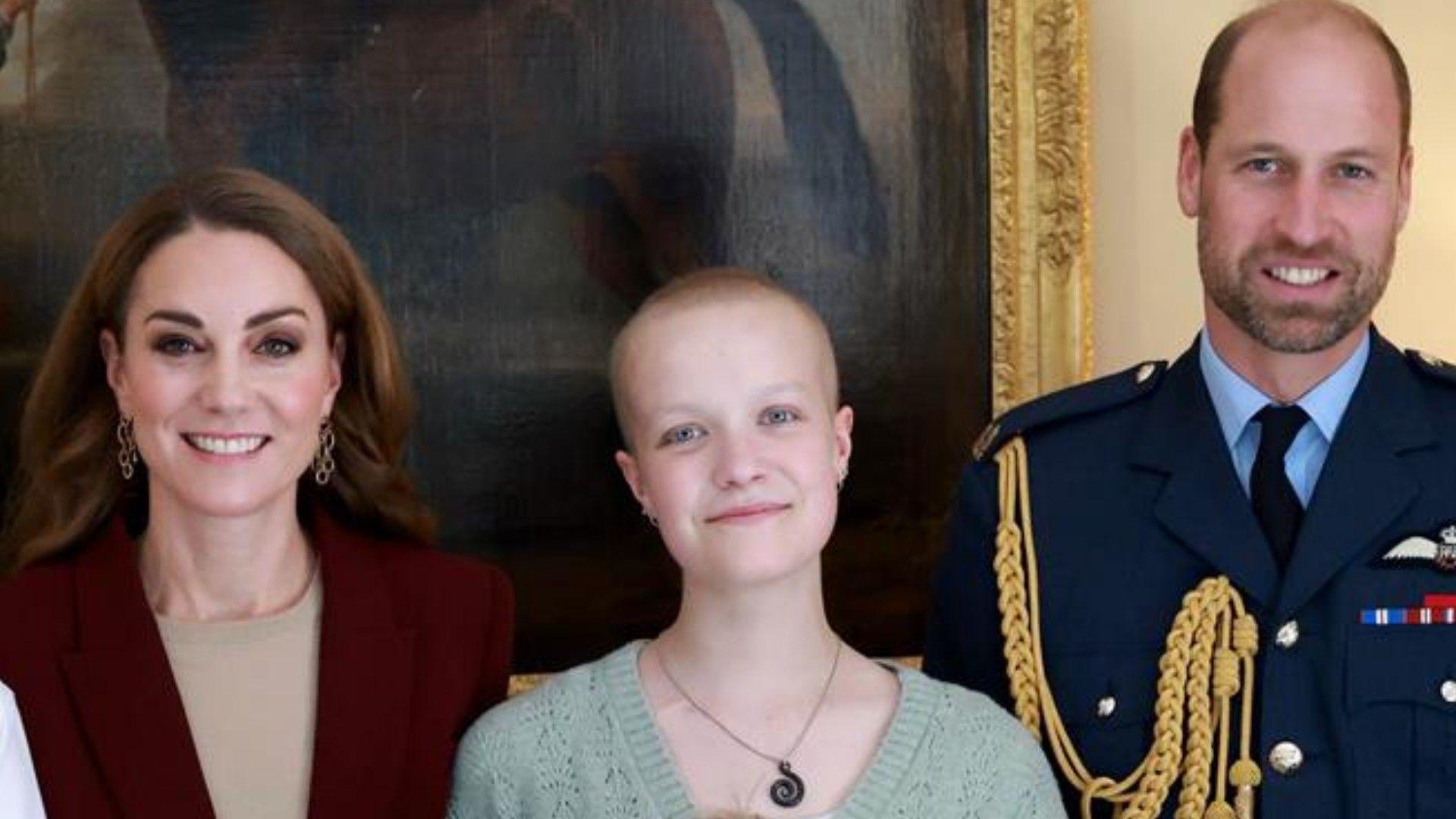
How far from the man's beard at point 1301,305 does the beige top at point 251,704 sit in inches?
49.2

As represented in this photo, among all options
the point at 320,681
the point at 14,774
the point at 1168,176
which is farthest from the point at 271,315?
the point at 1168,176

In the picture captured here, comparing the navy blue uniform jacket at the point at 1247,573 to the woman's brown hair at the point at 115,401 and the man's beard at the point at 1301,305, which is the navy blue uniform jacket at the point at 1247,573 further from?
the woman's brown hair at the point at 115,401

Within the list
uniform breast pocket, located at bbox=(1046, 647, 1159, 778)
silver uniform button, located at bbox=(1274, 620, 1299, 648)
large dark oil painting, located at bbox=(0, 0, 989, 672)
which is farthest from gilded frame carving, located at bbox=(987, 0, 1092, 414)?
silver uniform button, located at bbox=(1274, 620, 1299, 648)

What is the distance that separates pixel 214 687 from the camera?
269 cm

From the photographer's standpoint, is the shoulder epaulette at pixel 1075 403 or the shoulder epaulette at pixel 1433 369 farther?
the shoulder epaulette at pixel 1075 403

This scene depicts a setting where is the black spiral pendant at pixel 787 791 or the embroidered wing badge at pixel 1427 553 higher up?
the embroidered wing badge at pixel 1427 553

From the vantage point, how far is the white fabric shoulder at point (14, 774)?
215 centimetres

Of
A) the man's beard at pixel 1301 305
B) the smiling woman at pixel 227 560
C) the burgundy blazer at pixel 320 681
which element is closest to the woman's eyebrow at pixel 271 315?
the smiling woman at pixel 227 560

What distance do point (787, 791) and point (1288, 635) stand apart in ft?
2.43

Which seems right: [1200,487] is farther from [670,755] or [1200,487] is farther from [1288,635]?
[670,755]

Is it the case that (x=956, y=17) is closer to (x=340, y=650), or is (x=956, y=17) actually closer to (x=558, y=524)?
(x=558, y=524)

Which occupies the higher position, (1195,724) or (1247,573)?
(1247,573)

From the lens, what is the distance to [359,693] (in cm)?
270

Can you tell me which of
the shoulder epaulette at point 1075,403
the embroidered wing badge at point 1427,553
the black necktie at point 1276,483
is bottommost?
the embroidered wing badge at point 1427,553
